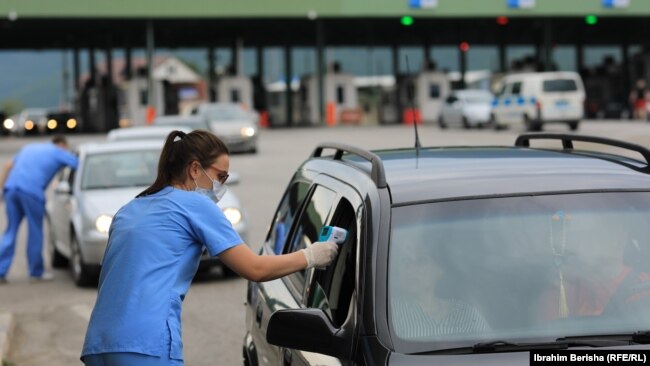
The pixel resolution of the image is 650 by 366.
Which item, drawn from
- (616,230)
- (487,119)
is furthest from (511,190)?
(487,119)

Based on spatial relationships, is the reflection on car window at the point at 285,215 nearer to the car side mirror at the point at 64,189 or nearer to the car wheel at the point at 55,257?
the car side mirror at the point at 64,189

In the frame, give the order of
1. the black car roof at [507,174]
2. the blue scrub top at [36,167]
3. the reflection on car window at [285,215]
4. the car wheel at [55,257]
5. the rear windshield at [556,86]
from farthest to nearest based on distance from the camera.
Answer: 1. the rear windshield at [556,86]
2. the car wheel at [55,257]
3. the blue scrub top at [36,167]
4. the reflection on car window at [285,215]
5. the black car roof at [507,174]

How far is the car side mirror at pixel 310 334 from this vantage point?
155 inches

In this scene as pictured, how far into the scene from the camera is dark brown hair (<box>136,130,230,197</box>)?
4410 mm

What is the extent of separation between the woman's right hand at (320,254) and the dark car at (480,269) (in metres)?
0.08

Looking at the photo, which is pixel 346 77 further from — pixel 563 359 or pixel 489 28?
pixel 563 359

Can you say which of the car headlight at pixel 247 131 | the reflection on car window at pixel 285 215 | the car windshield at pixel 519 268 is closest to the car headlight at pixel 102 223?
the reflection on car window at pixel 285 215

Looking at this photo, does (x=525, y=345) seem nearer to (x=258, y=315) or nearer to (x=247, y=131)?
(x=258, y=315)

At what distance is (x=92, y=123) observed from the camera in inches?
2945

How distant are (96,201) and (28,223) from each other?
897 millimetres

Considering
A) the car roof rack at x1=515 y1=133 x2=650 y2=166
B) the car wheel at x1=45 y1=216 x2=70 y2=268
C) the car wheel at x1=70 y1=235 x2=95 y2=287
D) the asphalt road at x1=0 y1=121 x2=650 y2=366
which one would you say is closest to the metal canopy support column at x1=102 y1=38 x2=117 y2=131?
the asphalt road at x1=0 y1=121 x2=650 y2=366

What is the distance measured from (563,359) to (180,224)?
139 centimetres

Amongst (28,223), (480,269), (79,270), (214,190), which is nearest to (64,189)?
(28,223)

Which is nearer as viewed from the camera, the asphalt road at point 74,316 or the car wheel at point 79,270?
the asphalt road at point 74,316
